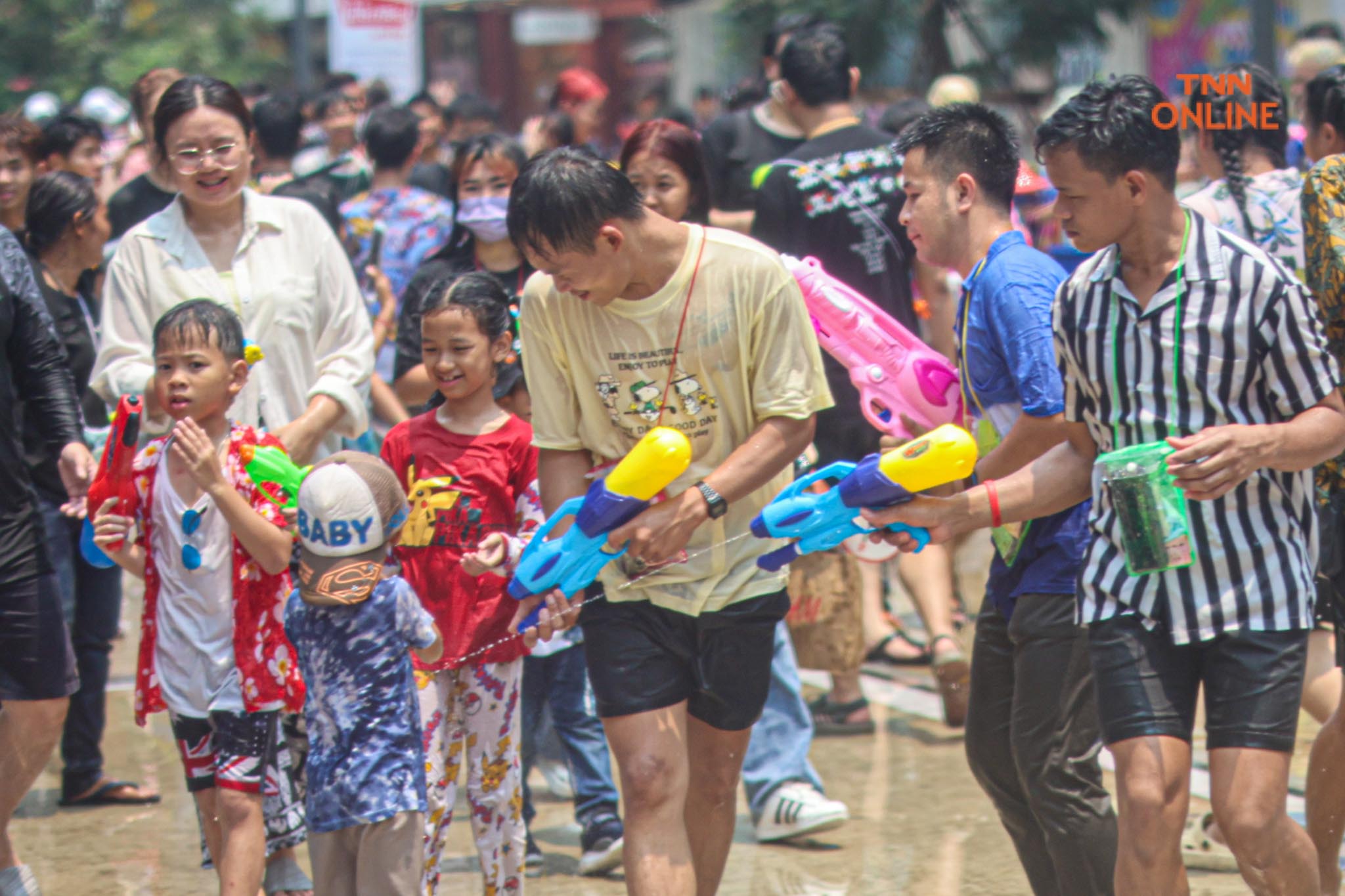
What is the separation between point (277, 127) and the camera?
7.81m

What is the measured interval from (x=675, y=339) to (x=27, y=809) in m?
3.35

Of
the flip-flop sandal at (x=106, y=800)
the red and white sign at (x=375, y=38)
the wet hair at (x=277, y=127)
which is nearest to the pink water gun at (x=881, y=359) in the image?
the flip-flop sandal at (x=106, y=800)

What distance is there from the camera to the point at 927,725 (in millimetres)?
6492

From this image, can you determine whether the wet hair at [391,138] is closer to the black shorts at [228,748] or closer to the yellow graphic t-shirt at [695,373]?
the black shorts at [228,748]

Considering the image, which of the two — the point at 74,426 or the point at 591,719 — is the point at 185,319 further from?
the point at 591,719

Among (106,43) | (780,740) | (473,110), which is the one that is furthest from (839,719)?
(106,43)

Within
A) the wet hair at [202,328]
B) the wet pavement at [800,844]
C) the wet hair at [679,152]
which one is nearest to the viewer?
the wet hair at [202,328]

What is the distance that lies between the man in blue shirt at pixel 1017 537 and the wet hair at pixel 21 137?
4.49m

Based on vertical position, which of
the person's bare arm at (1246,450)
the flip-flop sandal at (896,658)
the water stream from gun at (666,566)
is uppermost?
the person's bare arm at (1246,450)

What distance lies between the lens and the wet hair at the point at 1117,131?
3.43 m

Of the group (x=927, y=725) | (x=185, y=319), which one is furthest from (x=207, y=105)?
(x=927, y=725)

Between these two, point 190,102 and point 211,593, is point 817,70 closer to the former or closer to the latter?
point 190,102

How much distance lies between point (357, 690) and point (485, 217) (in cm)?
219

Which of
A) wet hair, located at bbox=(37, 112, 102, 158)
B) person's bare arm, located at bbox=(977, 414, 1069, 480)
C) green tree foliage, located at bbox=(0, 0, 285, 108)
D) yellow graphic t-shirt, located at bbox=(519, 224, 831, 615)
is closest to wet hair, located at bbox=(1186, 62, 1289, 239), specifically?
person's bare arm, located at bbox=(977, 414, 1069, 480)
